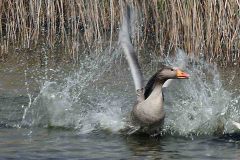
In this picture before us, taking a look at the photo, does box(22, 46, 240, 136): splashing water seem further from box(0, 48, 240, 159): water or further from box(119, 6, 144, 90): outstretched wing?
box(119, 6, 144, 90): outstretched wing

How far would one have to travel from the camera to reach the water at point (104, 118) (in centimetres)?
841

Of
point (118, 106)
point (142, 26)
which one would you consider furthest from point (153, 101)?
point (142, 26)

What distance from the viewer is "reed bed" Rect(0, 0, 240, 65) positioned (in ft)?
40.7

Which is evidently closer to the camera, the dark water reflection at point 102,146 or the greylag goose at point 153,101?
the dark water reflection at point 102,146

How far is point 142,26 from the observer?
13531 millimetres

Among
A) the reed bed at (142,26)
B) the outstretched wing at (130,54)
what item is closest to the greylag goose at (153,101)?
the outstretched wing at (130,54)

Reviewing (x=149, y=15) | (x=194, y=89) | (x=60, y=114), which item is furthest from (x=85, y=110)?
(x=149, y=15)

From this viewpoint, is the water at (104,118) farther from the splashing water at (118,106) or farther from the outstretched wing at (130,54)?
the outstretched wing at (130,54)

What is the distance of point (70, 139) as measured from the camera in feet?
29.4

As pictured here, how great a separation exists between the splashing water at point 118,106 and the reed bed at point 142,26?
1.92 ft

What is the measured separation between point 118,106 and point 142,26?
11.3 ft

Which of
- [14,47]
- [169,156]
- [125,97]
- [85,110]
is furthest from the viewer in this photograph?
[14,47]

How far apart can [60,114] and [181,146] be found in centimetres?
195

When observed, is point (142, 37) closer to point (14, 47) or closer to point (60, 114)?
point (14, 47)
